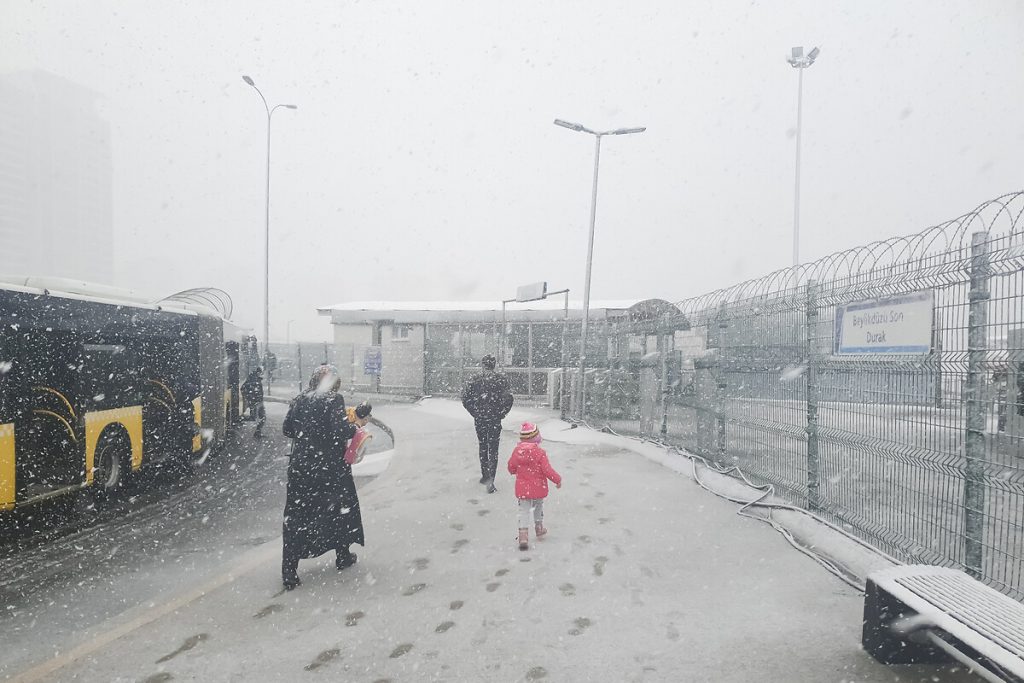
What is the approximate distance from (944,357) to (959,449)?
58 cm

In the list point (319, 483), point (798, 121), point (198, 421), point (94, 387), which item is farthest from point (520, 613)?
point (798, 121)

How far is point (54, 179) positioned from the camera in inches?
3349

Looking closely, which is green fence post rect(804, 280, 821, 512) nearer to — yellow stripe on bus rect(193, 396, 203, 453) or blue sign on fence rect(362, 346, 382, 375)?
yellow stripe on bus rect(193, 396, 203, 453)

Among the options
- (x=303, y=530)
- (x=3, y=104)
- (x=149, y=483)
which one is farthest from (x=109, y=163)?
(x=303, y=530)

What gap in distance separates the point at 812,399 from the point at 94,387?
794 cm

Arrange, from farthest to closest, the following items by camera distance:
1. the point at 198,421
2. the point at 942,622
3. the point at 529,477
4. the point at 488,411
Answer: the point at 198,421 → the point at 488,411 → the point at 529,477 → the point at 942,622

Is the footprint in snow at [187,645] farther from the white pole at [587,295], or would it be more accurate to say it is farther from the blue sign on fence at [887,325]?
the white pole at [587,295]

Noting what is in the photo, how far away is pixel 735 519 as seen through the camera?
19.9 ft

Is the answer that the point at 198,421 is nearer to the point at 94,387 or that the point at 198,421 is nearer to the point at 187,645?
the point at 94,387

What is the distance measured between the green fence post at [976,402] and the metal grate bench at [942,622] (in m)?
0.46

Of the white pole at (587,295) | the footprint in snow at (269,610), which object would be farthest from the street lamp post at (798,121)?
the footprint in snow at (269,610)

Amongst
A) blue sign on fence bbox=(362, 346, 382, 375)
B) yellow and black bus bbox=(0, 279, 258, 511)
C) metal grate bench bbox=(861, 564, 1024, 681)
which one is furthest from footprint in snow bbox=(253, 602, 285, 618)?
blue sign on fence bbox=(362, 346, 382, 375)

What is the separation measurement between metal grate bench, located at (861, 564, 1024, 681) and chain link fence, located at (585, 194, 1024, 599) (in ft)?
1.37

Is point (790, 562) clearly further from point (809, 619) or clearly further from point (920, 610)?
point (920, 610)
